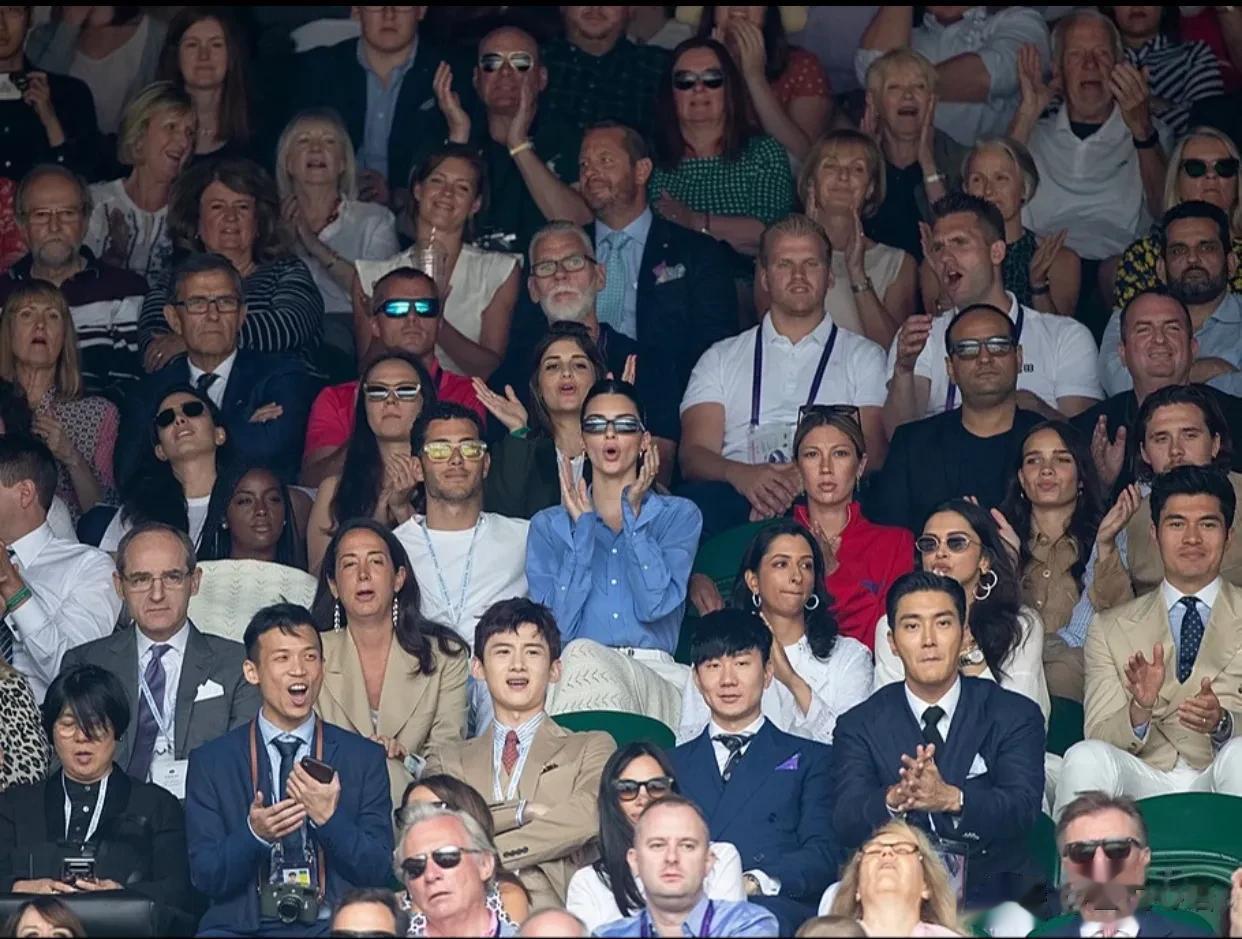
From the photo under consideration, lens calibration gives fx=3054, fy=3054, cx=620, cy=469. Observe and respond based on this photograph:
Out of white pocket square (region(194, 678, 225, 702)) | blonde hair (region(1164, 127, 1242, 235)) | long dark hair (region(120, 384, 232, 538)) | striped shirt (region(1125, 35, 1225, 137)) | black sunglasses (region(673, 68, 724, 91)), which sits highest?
striped shirt (region(1125, 35, 1225, 137))

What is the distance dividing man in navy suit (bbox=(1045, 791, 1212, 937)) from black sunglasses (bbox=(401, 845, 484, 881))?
1620 millimetres

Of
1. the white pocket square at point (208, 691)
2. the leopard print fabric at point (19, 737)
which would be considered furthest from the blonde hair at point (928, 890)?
the leopard print fabric at point (19, 737)

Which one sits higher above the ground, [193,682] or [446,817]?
[193,682]

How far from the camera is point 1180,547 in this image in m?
9.84

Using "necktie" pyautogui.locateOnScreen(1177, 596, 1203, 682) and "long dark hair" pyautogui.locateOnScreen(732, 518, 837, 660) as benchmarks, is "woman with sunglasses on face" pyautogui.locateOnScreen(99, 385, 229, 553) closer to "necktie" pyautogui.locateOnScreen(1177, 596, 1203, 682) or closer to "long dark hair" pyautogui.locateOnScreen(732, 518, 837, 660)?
"long dark hair" pyautogui.locateOnScreen(732, 518, 837, 660)

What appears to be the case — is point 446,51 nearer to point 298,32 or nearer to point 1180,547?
point 298,32

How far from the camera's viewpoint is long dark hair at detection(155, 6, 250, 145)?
12914mm

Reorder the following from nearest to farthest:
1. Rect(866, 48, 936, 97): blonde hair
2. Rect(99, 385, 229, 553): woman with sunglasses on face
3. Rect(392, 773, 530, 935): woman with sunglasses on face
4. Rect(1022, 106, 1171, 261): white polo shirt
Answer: Rect(392, 773, 530, 935): woman with sunglasses on face, Rect(99, 385, 229, 553): woman with sunglasses on face, Rect(866, 48, 936, 97): blonde hair, Rect(1022, 106, 1171, 261): white polo shirt

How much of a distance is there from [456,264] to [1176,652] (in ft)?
12.2

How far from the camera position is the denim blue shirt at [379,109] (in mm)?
13242

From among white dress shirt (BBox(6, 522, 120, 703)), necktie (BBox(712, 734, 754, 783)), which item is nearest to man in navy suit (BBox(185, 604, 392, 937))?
necktie (BBox(712, 734, 754, 783))

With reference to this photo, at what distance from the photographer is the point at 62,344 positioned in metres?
11.4

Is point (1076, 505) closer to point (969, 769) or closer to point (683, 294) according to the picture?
point (969, 769)

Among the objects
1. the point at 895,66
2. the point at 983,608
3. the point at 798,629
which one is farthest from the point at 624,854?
the point at 895,66
